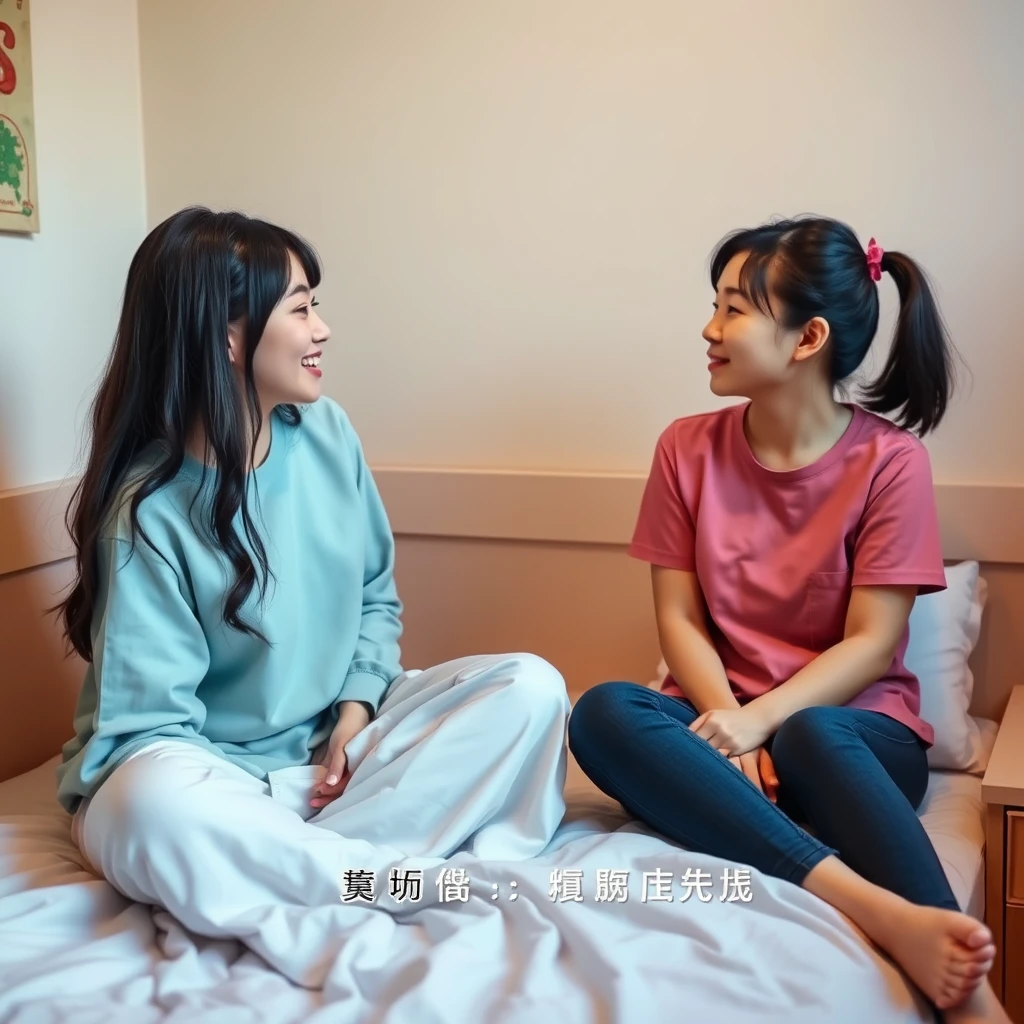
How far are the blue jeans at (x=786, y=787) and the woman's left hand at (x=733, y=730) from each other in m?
0.03

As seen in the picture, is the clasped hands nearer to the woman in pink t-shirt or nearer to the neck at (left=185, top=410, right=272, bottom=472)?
the woman in pink t-shirt

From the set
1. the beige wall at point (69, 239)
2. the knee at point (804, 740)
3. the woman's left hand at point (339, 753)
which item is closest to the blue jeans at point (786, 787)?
the knee at point (804, 740)

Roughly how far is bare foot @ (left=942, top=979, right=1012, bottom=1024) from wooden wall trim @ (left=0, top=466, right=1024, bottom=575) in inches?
29.1

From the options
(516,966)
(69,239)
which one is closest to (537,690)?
(516,966)

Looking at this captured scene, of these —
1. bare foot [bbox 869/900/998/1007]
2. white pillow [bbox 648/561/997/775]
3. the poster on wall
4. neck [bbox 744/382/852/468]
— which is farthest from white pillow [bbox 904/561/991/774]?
the poster on wall

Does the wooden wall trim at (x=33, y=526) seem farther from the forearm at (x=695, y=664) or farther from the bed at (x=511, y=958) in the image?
the forearm at (x=695, y=664)

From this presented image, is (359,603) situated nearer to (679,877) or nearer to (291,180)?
(679,877)

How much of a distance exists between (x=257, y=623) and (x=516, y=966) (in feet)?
1.68

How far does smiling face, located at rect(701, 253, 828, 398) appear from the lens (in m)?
1.32

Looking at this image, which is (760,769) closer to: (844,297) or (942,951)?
(942,951)

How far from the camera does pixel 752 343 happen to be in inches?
51.8

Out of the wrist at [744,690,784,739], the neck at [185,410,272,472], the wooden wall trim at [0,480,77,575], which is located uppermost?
the neck at [185,410,272,472]

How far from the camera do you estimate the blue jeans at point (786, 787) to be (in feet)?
3.51

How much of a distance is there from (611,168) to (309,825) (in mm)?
1044
